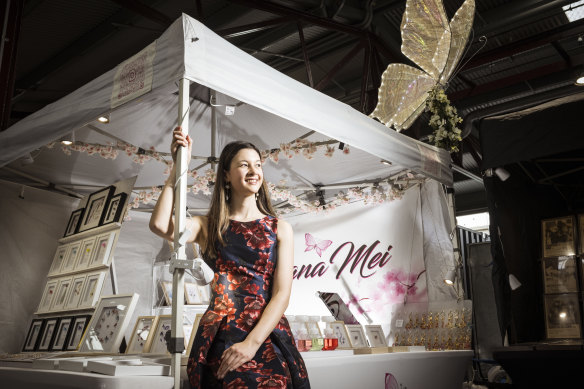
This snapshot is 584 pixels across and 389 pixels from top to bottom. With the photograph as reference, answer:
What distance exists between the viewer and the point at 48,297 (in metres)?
4.67

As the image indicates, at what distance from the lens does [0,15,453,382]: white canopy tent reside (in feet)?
8.14

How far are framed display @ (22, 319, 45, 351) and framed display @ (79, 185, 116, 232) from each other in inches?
36.0

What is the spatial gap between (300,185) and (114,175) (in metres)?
2.32

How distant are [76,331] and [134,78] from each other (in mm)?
2426

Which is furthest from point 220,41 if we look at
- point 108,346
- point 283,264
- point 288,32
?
point 288,32

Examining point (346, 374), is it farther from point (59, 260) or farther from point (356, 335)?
point (59, 260)

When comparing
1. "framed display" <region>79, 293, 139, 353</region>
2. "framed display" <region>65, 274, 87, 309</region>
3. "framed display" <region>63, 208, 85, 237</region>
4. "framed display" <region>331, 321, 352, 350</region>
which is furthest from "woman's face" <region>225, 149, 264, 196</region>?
"framed display" <region>63, 208, 85, 237</region>

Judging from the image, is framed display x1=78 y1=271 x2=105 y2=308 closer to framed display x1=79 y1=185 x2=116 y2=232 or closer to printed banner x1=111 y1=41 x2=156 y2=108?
framed display x1=79 y1=185 x2=116 y2=232

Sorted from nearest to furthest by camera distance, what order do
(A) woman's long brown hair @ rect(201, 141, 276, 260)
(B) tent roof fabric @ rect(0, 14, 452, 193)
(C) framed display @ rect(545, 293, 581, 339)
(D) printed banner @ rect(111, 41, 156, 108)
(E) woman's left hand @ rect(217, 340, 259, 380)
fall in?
(E) woman's left hand @ rect(217, 340, 259, 380), (A) woman's long brown hair @ rect(201, 141, 276, 260), (B) tent roof fabric @ rect(0, 14, 452, 193), (D) printed banner @ rect(111, 41, 156, 108), (C) framed display @ rect(545, 293, 581, 339)

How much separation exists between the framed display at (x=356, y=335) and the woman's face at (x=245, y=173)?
90.5 inches

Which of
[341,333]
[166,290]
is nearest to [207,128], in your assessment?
[166,290]

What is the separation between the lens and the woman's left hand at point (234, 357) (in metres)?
1.96

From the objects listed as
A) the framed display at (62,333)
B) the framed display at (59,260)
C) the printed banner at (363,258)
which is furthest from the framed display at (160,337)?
the printed banner at (363,258)

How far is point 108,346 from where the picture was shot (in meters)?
3.48
